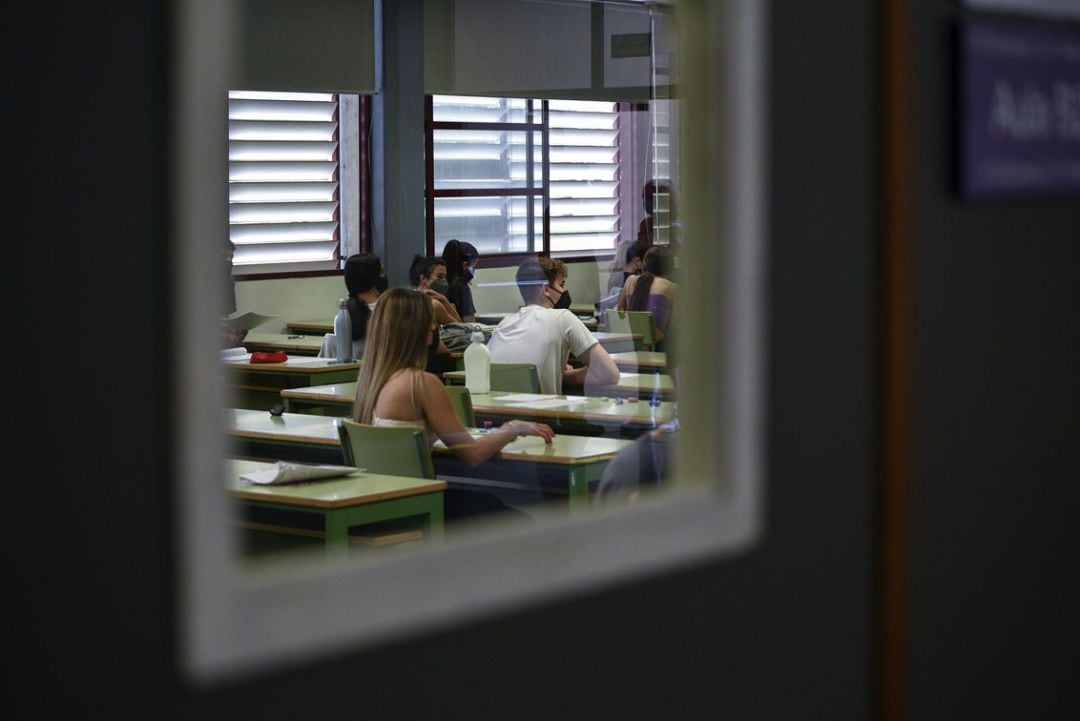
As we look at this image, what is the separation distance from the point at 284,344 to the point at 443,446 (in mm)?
3837

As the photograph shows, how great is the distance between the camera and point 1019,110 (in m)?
2.60

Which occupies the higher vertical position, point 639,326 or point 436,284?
point 436,284

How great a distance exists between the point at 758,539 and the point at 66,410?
1143mm

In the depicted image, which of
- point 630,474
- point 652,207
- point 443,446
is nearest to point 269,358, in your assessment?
point 443,446

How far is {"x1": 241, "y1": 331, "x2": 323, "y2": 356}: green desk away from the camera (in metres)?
8.77

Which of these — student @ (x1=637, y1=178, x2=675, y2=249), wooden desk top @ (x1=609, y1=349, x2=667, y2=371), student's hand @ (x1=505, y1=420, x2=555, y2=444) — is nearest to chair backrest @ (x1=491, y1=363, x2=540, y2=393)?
wooden desk top @ (x1=609, y1=349, x2=667, y2=371)

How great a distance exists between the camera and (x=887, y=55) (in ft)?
7.70

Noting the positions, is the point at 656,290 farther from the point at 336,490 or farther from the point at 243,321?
the point at 336,490

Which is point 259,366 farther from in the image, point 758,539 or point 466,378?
point 758,539

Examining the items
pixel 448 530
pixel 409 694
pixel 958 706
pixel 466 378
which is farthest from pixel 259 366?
pixel 409 694

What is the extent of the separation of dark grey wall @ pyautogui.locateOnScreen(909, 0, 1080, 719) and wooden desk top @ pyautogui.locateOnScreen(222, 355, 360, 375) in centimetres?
511

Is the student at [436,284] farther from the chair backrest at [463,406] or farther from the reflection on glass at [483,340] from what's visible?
the chair backrest at [463,406]

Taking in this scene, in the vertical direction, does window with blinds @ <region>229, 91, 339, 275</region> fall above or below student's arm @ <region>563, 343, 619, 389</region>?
above

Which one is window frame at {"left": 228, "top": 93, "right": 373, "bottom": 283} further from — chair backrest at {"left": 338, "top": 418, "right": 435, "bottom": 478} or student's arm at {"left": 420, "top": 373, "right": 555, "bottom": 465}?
chair backrest at {"left": 338, "top": 418, "right": 435, "bottom": 478}
